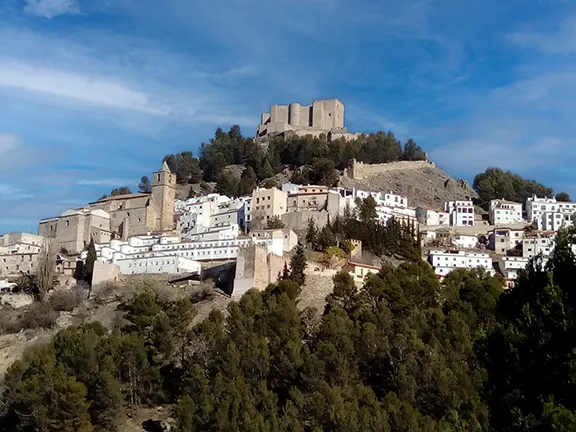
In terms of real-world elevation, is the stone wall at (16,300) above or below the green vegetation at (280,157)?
below

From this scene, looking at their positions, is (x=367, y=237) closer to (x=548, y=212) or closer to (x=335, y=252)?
(x=335, y=252)

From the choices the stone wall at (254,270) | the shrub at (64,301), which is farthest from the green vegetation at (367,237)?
the shrub at (64,301)

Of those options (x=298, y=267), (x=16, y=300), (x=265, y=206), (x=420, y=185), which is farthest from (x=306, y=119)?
(x=298, y=267)

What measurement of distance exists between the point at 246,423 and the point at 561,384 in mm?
13391

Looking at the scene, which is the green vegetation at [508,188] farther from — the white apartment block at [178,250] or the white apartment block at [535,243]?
the white apartment block at [178,250]

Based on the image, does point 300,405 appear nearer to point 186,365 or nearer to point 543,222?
point 186,365

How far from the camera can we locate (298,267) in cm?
4497

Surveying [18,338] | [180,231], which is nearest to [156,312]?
[18,338]

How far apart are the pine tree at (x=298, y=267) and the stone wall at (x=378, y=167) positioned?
3023 centimetres

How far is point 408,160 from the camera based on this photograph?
84.4 metres

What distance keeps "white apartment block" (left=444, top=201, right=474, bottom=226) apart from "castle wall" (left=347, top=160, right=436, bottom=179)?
9291mm

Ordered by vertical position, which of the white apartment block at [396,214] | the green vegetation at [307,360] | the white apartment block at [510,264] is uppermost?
the white apartment block at [396,214]

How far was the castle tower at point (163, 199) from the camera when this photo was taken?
216ft

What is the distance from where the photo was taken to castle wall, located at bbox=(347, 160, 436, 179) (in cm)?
7581
